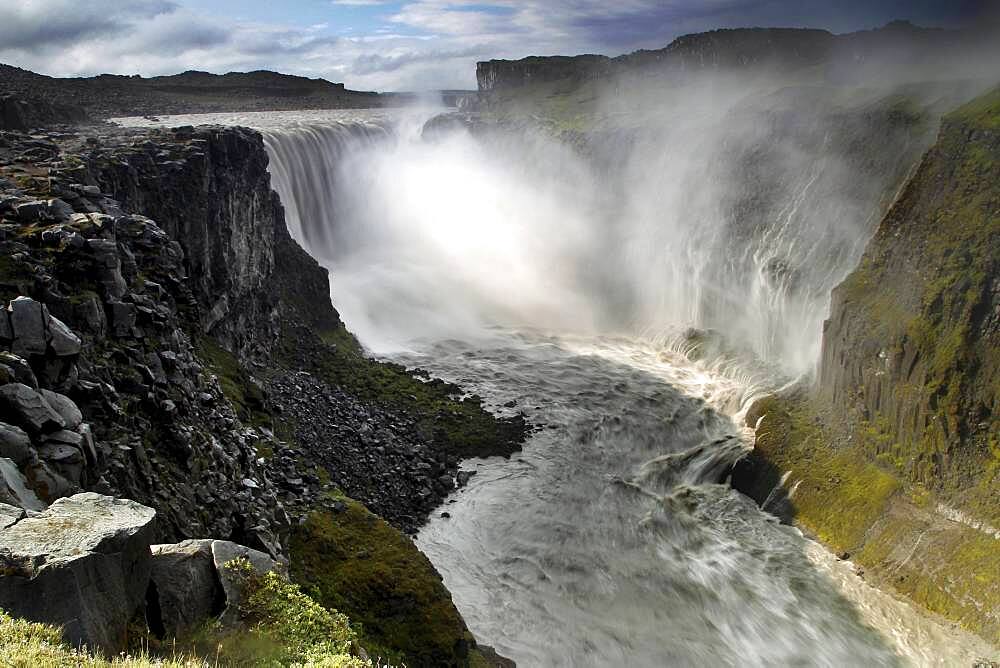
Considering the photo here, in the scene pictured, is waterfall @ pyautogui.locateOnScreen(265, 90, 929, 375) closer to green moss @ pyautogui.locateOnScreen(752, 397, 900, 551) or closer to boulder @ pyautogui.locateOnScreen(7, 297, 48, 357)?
green moss @ pyautogui.locateOnScreen(752, 397, 900, 551)

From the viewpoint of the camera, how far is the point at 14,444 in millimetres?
9648

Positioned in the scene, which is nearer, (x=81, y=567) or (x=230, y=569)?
(x=81, y=567)

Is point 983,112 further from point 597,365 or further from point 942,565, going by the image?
point 597,365

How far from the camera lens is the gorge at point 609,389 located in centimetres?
1583

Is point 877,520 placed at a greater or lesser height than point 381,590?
lesser

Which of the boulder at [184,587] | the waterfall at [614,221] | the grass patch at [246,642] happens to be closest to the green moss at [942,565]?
the waterfall at [614,221]

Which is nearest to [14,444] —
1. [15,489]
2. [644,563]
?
[15,489]

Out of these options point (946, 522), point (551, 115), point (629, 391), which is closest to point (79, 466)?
point (946, 522)

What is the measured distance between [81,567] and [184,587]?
5.24 feet

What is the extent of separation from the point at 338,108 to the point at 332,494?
108258 mm

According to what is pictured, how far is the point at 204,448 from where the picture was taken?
14.9m

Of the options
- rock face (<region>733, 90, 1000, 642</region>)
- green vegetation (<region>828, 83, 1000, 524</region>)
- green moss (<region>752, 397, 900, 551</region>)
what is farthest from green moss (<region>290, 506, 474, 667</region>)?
green vegetation (<region>828, 83, 1000, 524</region>)

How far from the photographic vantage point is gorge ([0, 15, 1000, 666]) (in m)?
15.8

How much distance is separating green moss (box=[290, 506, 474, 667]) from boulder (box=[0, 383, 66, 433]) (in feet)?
19.3
